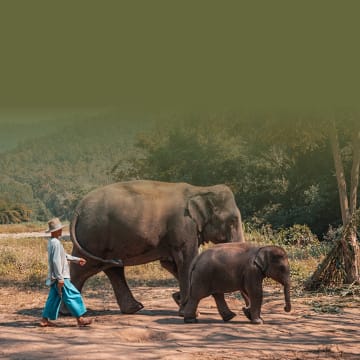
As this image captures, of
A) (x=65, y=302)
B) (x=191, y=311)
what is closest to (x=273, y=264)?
(x=191, y=311)

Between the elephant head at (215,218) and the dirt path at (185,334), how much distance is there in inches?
45.0

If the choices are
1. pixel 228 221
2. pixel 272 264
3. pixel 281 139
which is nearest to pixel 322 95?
pixel 281 139

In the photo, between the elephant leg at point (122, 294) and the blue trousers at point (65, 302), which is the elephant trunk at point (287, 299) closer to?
the elephant leg at point (122, 294)

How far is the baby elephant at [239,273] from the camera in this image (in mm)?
8617

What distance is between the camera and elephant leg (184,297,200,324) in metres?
8.76

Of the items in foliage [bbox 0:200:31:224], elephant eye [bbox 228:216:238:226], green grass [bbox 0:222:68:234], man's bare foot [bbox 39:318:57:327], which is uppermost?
elephant eye [bbox 228:216:238:226]

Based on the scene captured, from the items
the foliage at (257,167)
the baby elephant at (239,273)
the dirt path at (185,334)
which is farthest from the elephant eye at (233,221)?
the foliage at (257,167)

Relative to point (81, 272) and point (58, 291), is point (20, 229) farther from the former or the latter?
point (58, 291)

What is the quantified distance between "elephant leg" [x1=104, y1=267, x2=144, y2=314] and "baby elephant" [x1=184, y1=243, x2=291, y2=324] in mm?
1246

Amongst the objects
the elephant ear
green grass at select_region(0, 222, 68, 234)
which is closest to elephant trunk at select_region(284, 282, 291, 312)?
the elephant ear

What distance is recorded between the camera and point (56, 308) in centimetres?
862

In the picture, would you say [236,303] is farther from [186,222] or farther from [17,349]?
[17,349]

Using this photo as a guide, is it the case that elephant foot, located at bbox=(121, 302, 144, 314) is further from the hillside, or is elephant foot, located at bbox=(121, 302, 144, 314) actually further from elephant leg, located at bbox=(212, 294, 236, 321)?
the hillside

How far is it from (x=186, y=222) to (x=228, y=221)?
2.29 feet
